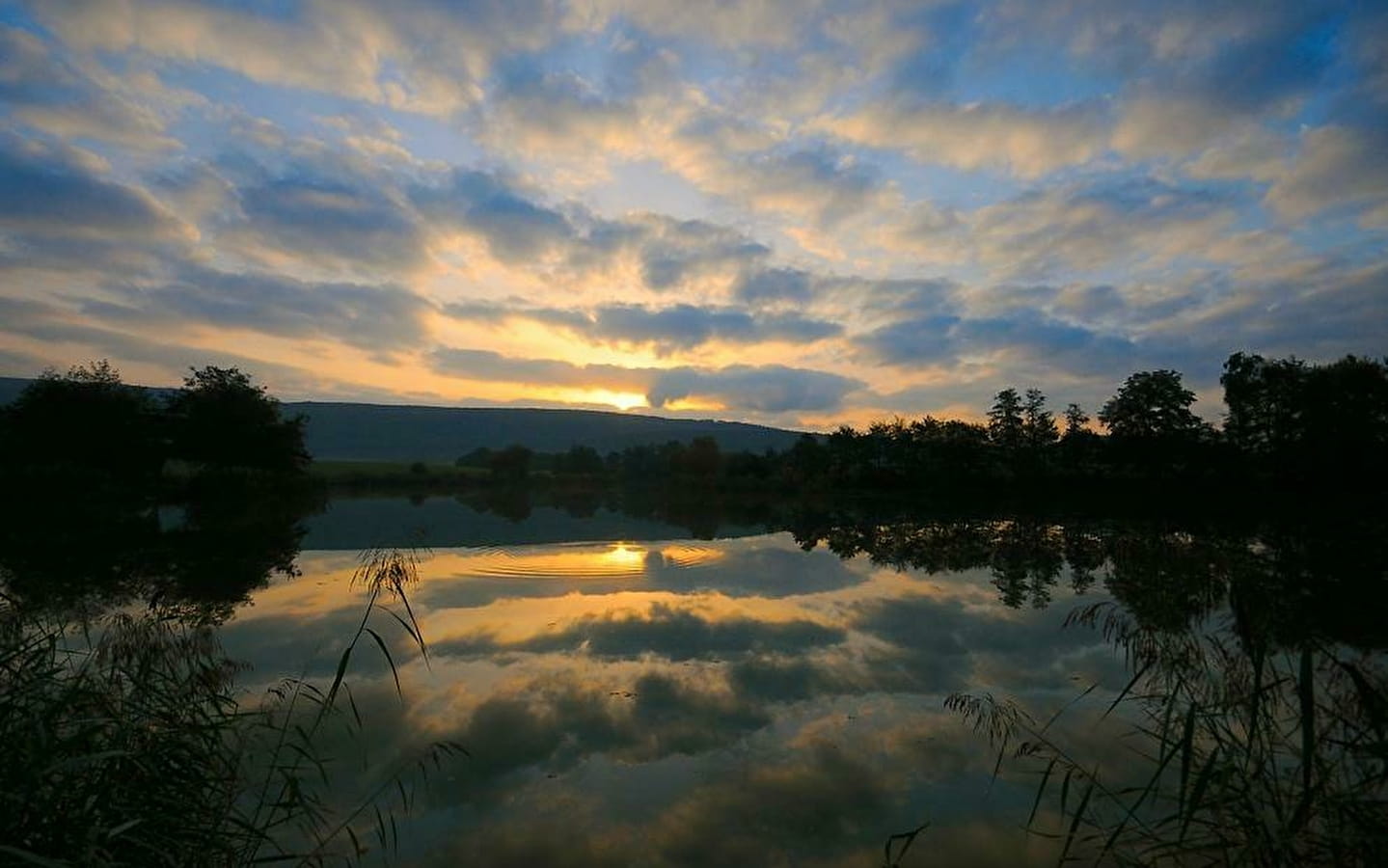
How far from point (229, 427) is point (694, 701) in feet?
224

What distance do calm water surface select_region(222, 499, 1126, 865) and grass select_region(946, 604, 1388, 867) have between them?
24.7 inches

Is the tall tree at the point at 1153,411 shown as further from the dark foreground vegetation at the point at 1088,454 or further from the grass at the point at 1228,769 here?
the grass at the point at 1228,769

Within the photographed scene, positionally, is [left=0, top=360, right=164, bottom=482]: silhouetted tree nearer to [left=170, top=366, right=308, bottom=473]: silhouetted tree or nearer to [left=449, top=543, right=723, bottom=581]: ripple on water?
[left=170, top=366, right=308, bottom=473]: silhouetted tree

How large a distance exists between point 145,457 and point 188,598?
5433cm

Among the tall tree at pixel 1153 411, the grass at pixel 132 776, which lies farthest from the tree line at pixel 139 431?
the tall tree at pixel 1153 411

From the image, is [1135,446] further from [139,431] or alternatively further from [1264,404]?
[139,431]

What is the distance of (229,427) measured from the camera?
205ft

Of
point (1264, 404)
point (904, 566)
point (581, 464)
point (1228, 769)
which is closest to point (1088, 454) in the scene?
point (1264, 404)

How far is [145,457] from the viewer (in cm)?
5766

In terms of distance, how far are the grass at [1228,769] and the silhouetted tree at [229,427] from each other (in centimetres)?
7128

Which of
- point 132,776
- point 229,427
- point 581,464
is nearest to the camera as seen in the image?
point 132,776

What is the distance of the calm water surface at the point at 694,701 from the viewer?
6.58 metres

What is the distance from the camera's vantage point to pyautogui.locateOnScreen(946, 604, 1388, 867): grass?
378 cm

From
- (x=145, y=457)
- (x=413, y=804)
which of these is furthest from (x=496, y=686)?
(x=145, y=457)
